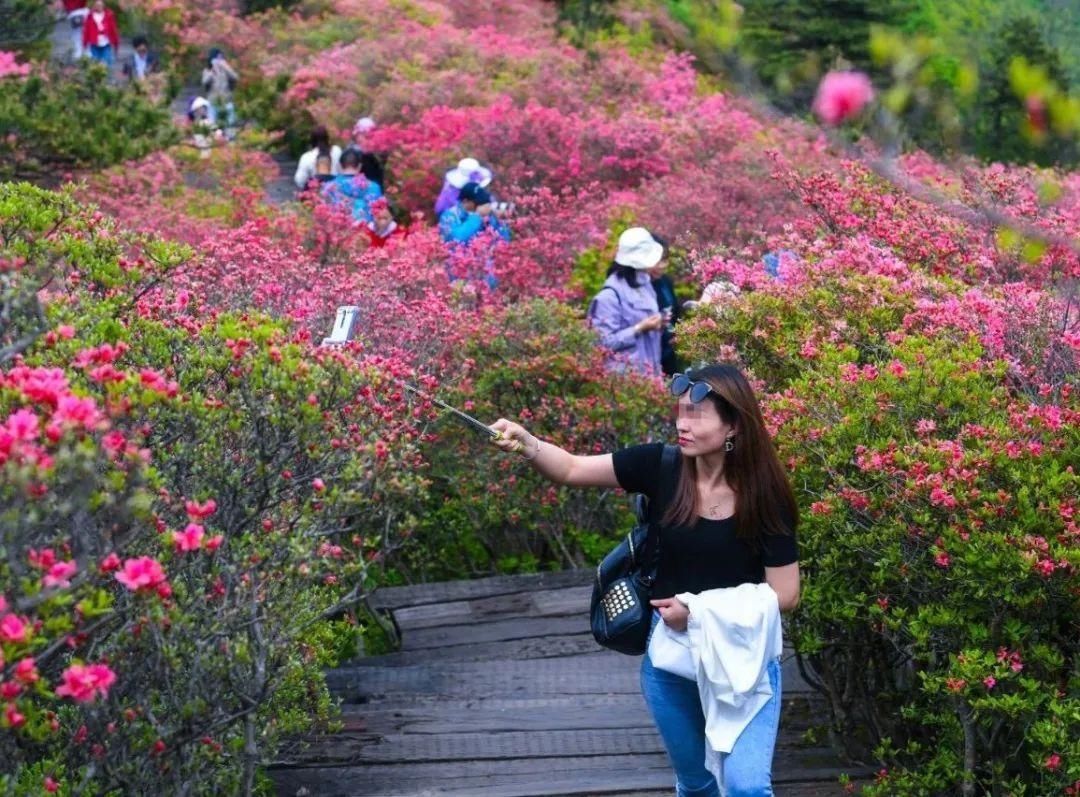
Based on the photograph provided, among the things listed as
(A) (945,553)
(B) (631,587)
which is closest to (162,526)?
(B) (631,587)

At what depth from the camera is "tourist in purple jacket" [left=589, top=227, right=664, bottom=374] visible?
9711mm

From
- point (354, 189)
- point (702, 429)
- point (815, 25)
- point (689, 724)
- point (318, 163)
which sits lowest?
point (815, 25)

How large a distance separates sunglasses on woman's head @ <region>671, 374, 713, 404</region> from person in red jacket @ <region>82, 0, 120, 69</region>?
21.2m

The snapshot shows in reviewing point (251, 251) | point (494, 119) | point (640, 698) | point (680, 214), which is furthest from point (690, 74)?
point (640, 698)

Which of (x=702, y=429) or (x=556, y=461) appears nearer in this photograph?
(x=702, y=429)

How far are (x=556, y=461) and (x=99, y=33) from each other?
70.2 ft

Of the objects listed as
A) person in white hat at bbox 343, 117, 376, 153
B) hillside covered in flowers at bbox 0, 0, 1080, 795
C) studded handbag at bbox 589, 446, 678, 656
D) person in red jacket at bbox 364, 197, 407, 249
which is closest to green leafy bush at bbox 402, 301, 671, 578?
hillside covered in flowers at bbox 0, 0, 1080, 795

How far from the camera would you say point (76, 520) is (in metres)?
3.59

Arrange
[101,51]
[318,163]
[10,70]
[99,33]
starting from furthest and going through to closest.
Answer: [101,51], [99,33], [318,163], [10,70]

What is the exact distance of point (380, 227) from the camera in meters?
12.4

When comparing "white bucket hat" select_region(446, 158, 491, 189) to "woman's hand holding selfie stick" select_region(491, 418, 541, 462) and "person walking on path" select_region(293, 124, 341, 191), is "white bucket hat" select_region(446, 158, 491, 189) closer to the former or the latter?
"person walking on path" select_region(293, 124, 341, 191)

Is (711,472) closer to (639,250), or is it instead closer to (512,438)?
(512,438)

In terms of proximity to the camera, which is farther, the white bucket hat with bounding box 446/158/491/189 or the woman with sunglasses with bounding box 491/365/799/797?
the white bucket hat with bounding box 446/158/491/189

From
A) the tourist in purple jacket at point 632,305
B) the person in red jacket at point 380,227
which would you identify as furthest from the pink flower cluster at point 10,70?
the tourist in purple jacket at point 632,305
